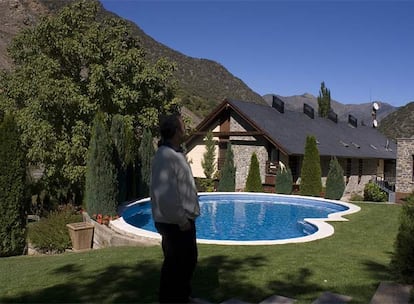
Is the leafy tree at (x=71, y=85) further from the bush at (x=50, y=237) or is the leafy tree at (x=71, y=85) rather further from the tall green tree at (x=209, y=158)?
the tall green tree at (x=209, y=158)

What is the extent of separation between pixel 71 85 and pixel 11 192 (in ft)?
23.7

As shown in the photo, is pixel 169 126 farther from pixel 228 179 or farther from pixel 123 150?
pixel 228 179

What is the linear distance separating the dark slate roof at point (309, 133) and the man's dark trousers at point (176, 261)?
1884 centimetres

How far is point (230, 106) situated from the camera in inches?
1018

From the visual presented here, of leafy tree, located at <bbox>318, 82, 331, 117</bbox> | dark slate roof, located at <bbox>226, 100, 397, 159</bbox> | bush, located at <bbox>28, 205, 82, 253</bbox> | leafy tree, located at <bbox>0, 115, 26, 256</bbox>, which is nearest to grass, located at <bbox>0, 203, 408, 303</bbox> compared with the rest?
leafy tree, located at <bbox>0, 115, 26, 256</bbox>

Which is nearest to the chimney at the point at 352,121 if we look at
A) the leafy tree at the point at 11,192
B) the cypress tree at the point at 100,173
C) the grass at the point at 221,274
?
the cypress tree at the point at 100,173

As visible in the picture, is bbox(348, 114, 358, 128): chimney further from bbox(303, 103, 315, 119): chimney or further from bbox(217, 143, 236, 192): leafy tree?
bbox(217, 143, 236, 192): leafy tree

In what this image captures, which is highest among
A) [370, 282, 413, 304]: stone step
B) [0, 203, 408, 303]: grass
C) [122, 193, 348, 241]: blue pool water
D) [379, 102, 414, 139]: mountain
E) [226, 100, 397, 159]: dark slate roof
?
[379, 102, 414, 139]: mountain

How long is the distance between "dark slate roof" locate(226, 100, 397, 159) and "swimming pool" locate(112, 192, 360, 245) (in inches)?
156

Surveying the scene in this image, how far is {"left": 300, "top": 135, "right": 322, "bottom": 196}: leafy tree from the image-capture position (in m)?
21.1

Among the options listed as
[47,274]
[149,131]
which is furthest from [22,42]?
[47,274]

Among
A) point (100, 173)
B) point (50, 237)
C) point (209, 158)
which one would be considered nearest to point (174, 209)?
point (50, 237)

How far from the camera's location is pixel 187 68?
247 feet

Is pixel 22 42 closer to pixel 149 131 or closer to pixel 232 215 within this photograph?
pixel 149 131
